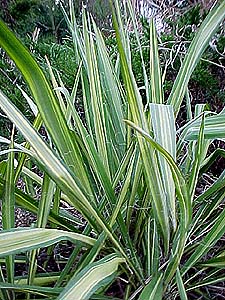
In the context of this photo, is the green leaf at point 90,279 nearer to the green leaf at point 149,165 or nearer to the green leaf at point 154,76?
→ the green leaf at point 149,165

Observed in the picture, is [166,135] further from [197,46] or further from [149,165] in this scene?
[197,46]

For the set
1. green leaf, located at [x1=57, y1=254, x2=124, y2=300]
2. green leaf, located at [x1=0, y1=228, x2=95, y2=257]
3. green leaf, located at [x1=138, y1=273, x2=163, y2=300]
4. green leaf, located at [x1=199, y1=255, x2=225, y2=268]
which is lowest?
green leaf, located at [x1=199, y1=255, x2=225, y2=268]

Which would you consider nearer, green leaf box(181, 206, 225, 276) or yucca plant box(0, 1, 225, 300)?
yucca plant box(0, 1, 225, 300)

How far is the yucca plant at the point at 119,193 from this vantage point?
50 cm

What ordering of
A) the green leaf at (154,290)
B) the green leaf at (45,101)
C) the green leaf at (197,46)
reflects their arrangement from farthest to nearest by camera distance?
the green leaf at (197,46) → the green leaf at (154,290) → the green leaf at (45,101)

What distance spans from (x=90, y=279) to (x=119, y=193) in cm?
20

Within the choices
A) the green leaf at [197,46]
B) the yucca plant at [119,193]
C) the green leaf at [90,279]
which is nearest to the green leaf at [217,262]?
the yucca plant at [119,193]

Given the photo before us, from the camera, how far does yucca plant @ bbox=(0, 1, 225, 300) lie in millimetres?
497

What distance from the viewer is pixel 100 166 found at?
641 mm

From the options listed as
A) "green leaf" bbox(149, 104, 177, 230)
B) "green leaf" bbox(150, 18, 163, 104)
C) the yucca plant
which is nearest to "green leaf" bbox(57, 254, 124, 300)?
the yucca plant

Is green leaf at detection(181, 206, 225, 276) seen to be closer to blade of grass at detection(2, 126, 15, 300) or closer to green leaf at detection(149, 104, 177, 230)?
green leaf at detection(149, 104, 177, 230)

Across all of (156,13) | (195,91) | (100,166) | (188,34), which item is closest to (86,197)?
(100,166)

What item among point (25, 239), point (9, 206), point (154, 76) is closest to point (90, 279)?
point (25, 239)

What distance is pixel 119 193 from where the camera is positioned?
0.65m
